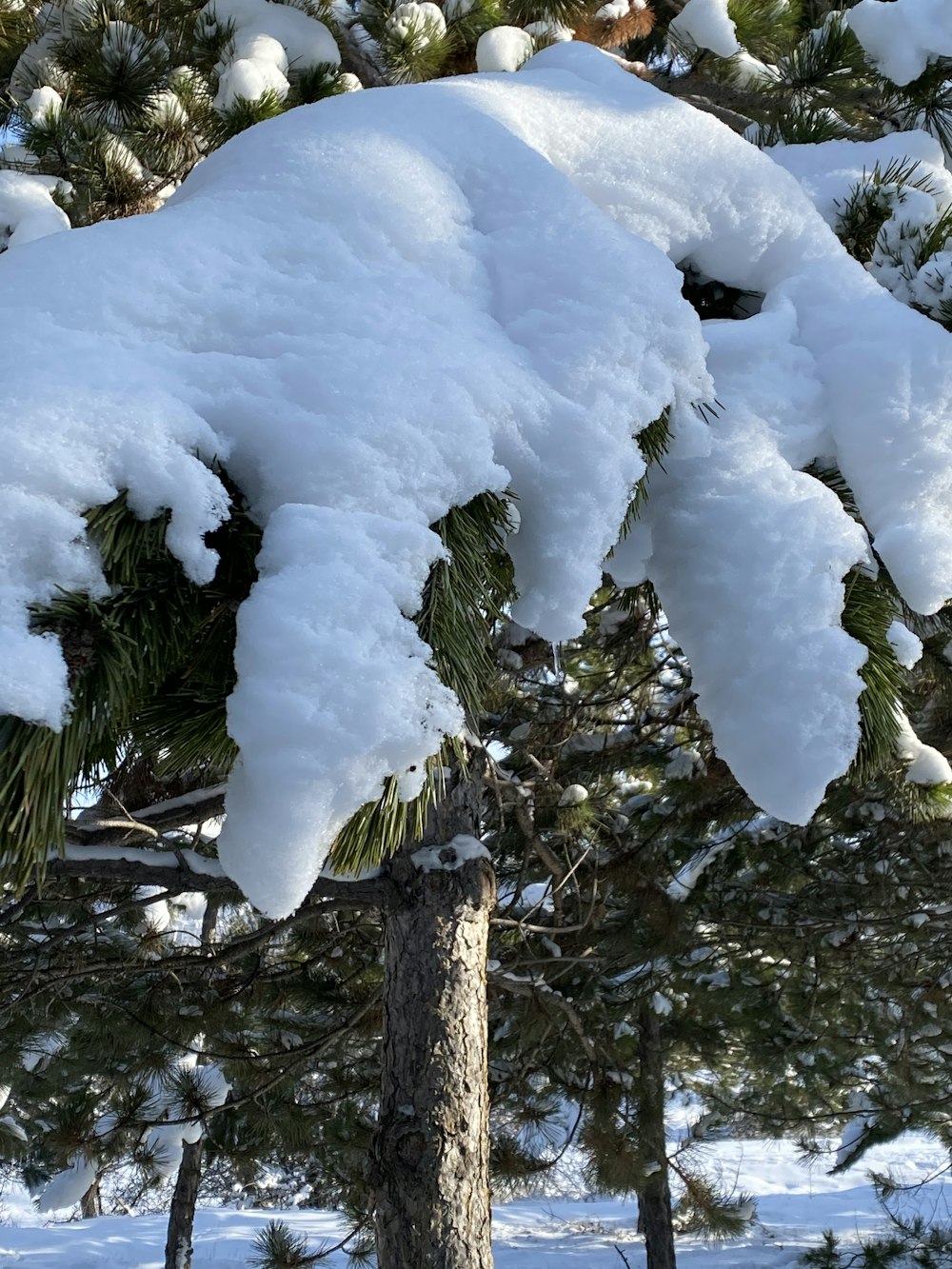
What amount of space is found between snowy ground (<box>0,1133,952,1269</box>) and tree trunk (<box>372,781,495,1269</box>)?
531cm

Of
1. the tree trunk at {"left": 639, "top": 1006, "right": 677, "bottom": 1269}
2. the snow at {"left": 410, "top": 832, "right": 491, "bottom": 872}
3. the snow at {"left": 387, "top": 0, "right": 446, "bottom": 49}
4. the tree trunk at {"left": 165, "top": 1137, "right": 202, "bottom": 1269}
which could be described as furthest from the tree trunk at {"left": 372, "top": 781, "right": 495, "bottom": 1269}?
the tree trunk at {"left": 165, "top": 1137, "right": 202, "bottom": 1269}

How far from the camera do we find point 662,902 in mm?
4055

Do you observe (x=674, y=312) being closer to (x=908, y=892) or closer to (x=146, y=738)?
(x=146, y=738)

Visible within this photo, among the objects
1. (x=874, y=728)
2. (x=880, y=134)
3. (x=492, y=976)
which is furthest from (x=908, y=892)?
(x=874, y=728)

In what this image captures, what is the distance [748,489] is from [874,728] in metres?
0.33

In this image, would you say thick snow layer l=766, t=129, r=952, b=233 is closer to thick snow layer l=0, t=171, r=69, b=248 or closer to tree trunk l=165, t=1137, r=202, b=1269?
thick snow layer l=0, t=171, r=69, b=248

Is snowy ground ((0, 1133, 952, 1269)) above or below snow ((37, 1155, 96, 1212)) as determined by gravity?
below

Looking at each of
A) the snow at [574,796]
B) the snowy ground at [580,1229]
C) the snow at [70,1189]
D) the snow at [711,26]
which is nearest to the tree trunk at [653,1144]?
the snowy ground at [580,1229]

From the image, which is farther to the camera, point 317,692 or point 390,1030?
point 390,1030

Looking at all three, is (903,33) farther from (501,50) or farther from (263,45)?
(263,45)

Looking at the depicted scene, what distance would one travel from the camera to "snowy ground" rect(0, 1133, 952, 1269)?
8559 mm

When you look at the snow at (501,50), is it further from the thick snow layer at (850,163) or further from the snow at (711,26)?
the thick snow layer at (850,163)

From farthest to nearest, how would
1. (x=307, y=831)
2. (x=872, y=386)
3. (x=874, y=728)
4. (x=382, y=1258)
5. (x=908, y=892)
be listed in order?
(x=908, y=892) < (x=382, y=1258) < (x=872, y=386) < (x=874, y=728) < (x=307, y=831)

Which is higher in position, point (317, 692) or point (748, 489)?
point (748, 489)
